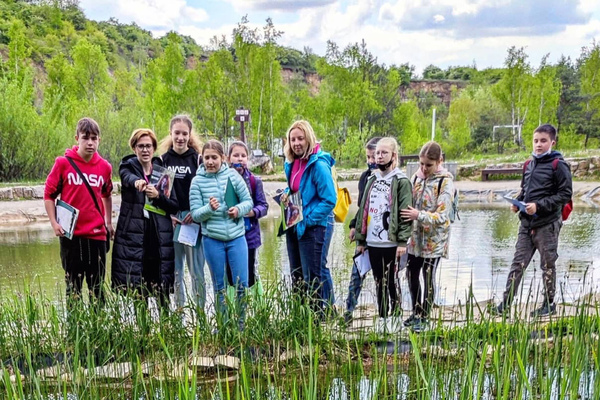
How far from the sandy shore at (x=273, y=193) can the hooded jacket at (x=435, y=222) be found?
913 cm

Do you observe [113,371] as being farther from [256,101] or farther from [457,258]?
[256,101]

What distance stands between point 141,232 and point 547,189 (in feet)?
8.96

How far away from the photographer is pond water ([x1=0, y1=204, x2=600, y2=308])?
526 centimetres

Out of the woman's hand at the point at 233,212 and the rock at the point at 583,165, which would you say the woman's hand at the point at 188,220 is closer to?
the woman's hand at the point at 233,212

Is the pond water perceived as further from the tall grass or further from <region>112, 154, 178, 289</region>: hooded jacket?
the tall grass

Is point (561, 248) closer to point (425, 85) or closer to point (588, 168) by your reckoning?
point (588, 168)

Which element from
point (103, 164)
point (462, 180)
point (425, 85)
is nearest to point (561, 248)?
point (103, 164)

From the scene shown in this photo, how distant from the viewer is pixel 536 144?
3980 mm

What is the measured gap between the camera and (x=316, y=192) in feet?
12.4

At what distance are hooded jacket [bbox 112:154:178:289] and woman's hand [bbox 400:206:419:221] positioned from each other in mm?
1444

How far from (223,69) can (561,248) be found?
58.2 ft

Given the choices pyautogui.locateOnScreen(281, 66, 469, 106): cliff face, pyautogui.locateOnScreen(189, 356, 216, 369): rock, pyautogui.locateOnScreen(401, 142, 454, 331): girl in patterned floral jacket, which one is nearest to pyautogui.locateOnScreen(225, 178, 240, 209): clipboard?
pyautogui.locateOnScreen(189, 356, 216, 369): rock

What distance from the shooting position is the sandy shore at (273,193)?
11.3m

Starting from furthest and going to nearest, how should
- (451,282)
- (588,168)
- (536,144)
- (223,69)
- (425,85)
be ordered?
(425,85), (223,69), (588,168), (451,282), (536,144)
